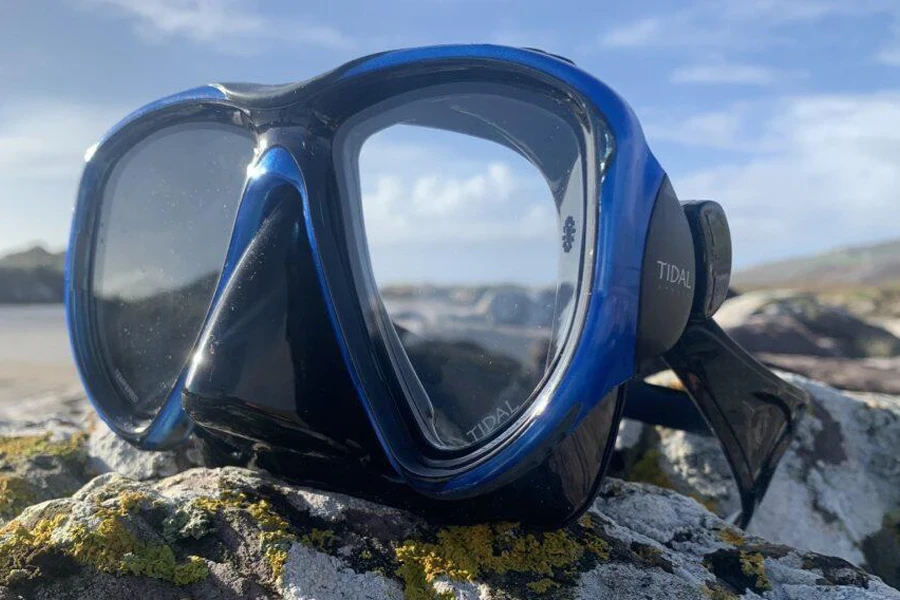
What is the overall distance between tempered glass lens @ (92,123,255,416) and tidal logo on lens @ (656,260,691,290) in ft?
4.00

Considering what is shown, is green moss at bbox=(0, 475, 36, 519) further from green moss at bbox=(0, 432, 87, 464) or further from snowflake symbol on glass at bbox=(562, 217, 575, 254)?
snowflake symbol on glass at bbox=(562, 217, 575, 254)

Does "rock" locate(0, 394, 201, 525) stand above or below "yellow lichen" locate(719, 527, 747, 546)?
above

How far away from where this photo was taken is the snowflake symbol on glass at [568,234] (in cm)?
187

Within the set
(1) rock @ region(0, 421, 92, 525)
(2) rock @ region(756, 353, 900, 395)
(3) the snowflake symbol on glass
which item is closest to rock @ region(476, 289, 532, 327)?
(3) the snowflake symbol on glass

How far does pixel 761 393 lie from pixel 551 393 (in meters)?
1.07

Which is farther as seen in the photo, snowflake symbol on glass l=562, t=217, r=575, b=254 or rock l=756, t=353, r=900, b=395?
rock l=756, t=353, r=900, b=395

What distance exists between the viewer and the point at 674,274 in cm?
179

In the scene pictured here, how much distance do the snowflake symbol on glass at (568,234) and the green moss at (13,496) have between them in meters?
1.63

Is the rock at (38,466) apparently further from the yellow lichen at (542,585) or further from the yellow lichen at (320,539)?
the yellow lichen at (542,585)

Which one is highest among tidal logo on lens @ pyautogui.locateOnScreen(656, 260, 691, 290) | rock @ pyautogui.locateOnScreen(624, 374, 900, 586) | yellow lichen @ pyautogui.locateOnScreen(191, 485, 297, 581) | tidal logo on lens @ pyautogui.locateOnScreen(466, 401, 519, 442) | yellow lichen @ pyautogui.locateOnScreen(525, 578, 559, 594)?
tidal logo on lens @ pyautogui.locateOnScreen(656, 260, 691, 290)

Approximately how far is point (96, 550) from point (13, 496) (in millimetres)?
879

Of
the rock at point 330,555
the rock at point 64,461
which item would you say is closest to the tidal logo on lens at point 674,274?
the rock at point 330,555

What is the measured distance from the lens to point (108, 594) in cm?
149

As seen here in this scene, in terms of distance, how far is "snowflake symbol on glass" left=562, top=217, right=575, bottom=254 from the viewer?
6.12 ft
